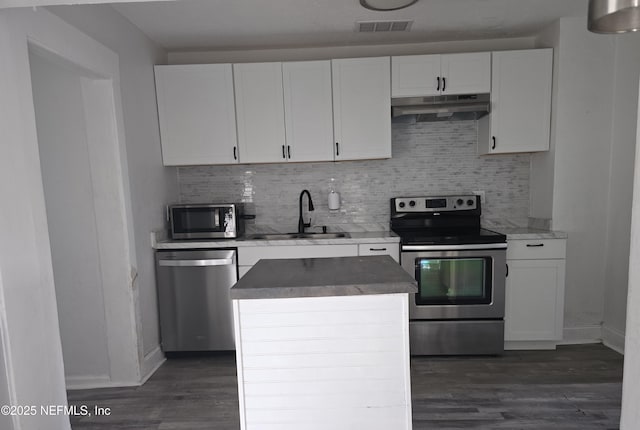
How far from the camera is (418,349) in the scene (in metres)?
2.77

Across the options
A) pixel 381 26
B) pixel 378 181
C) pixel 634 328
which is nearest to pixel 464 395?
pixel 634 328

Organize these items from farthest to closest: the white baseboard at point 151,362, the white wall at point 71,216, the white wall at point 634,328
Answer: the white baseboard at point 151,362, the white wall at point 71,216, the white wall at point 634,328

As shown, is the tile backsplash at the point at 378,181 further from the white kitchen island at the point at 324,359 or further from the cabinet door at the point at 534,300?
the white kitchen island at the point at 324,359

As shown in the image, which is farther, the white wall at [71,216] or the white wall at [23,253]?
the white wall at [71,216]

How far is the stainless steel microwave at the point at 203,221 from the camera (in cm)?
290

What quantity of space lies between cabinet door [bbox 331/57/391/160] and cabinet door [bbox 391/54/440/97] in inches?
2.7

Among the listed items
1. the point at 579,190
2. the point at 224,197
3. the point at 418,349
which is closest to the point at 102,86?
the point at 224,197

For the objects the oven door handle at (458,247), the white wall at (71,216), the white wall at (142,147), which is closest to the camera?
the white wall at (71,216)

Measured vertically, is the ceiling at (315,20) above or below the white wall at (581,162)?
above

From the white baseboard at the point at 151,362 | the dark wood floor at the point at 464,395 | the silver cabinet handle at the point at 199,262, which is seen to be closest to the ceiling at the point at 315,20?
the silver cabinet handle at the point at 199,262

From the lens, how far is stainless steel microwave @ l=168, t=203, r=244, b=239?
9.52ft

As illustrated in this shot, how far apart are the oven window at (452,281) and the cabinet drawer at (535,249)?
281 mm

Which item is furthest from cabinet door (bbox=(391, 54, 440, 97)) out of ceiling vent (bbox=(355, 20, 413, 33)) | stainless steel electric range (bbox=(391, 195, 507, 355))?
stainless steel electric range (bbox=(391, 195, 507, 355))

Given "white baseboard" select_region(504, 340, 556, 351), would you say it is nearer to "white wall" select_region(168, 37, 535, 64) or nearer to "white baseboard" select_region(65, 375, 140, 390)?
"white wall" select_region(168, 37, 535, 64)
